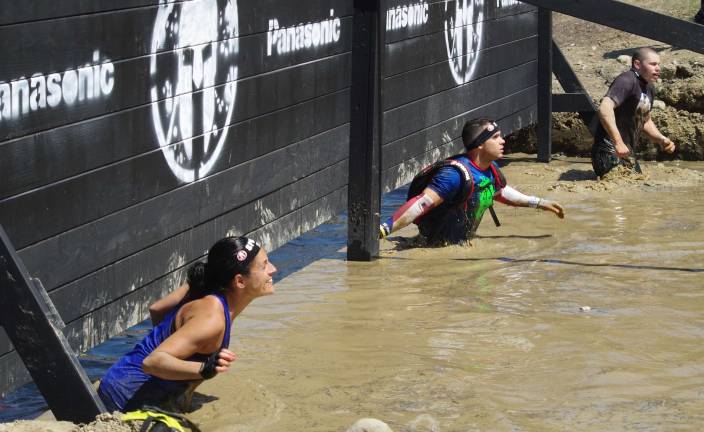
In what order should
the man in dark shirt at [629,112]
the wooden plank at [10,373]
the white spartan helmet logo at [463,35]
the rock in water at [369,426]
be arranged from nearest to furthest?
the rock in water at [369,426] → the wooden plank at [10,373] → the white spartan helmet logo at [463,35] → the man in dark shirt at [629,112]

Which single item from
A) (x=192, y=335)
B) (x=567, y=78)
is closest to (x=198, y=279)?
(x=192, y=335)

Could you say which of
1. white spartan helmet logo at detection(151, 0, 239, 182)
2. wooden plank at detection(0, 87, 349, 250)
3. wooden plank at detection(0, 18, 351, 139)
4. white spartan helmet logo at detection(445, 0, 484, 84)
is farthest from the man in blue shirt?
white spartan helmet logo at detection(151, 0, 239, 182)

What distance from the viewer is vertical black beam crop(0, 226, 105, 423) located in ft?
14.2

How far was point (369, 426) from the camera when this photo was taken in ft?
15.2

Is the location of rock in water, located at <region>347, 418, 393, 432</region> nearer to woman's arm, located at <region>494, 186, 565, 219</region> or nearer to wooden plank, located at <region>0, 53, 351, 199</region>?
wooden plank, located at <region>0, 53, 351, 199</region>

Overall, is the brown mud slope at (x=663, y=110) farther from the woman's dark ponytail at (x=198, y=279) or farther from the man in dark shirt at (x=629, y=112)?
the woman's dark ponytail at (x=198, y=279)

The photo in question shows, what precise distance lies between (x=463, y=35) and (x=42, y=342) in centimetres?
704

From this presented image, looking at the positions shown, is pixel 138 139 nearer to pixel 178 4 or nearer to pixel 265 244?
pixel 178 4

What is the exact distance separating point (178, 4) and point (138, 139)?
75 centimetres

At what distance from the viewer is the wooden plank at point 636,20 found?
7996 mm

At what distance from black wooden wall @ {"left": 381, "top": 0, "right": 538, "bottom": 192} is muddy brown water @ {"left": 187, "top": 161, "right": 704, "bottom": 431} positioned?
2.66ft

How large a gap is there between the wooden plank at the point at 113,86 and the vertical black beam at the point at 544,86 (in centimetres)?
620

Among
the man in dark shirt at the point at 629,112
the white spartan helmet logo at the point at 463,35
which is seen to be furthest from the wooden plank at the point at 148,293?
the man in dark shirt at the point at 629,112

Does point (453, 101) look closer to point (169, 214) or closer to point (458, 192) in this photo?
point (458, 192)
